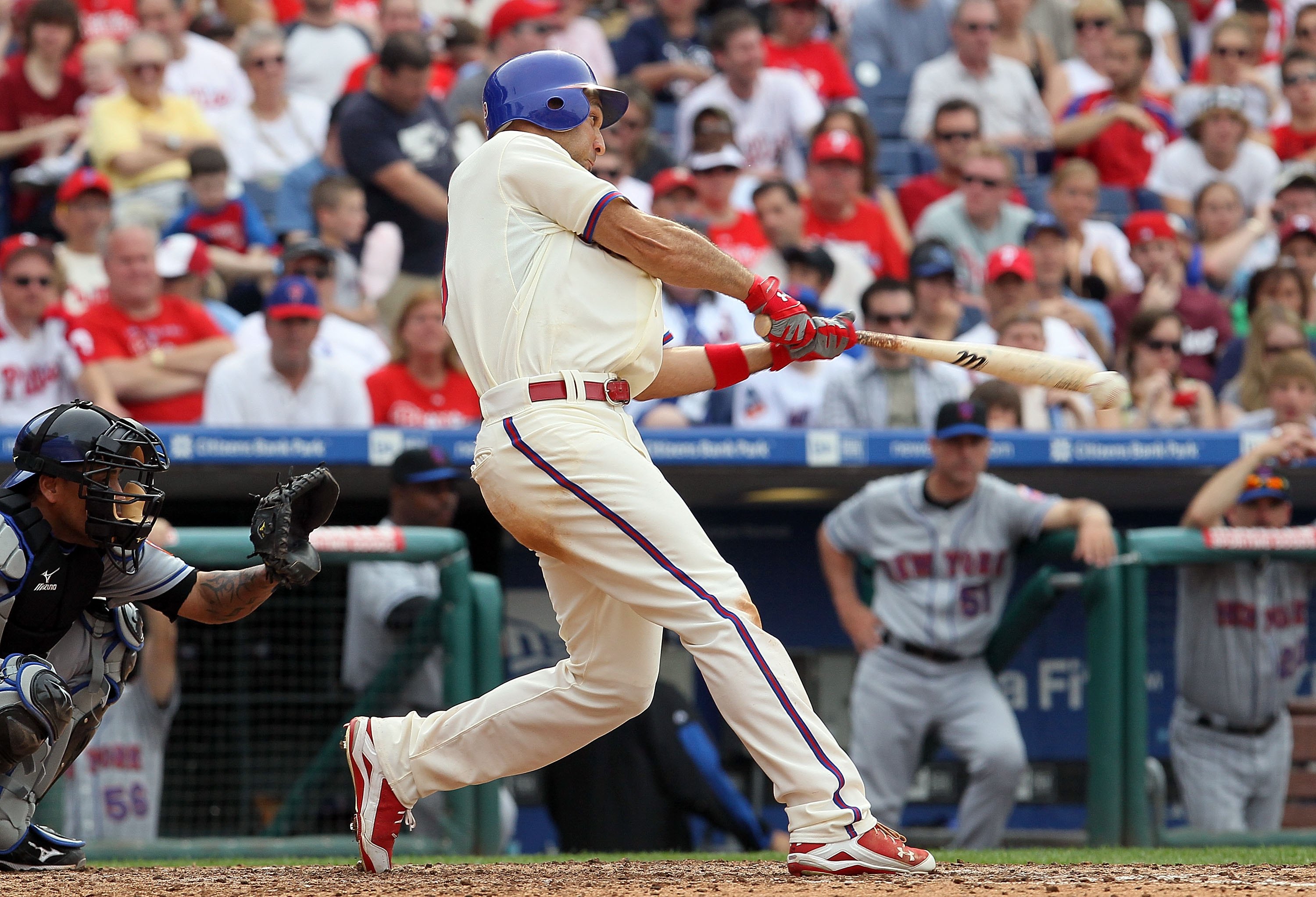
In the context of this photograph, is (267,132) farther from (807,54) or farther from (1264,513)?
(1264,513)

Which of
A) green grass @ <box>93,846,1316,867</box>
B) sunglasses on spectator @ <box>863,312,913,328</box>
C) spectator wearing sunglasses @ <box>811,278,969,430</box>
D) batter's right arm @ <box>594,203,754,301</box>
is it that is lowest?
green grass @ <box>93,846,1316,867</box>

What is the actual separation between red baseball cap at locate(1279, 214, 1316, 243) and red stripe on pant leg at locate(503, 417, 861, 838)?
5978 mm

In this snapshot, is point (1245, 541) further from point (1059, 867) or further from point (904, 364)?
point (1059, 867)

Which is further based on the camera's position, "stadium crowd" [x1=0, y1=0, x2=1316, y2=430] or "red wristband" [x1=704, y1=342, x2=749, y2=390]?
"stadium crowd" [x1=0, y1=0, x2=1316, y2=430]

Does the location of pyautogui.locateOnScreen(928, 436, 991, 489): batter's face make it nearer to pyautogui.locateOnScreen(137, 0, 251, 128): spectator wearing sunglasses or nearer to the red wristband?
the red wristband

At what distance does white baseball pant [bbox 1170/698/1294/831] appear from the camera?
5.93 meters

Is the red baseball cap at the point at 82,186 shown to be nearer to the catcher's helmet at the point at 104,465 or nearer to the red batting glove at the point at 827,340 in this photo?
the catcher's helmet at the point at 104,465

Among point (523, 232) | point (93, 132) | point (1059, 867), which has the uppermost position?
point (93, 132)

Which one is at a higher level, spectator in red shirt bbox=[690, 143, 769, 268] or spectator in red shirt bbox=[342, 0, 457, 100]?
spectator in red shirt bbox=[342, 0, 457, 100]

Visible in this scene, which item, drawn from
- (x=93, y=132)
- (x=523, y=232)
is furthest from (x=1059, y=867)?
(x=93, y=132)

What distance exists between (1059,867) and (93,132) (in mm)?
6191

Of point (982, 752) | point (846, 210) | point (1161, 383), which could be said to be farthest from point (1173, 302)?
point (982, 752)

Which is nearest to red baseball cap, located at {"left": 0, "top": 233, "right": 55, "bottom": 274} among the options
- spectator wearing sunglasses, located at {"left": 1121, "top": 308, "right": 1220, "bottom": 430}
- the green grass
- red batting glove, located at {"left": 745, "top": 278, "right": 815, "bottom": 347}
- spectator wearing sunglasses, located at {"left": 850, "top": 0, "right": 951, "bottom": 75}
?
the green grass

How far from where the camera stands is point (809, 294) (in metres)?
7.35
